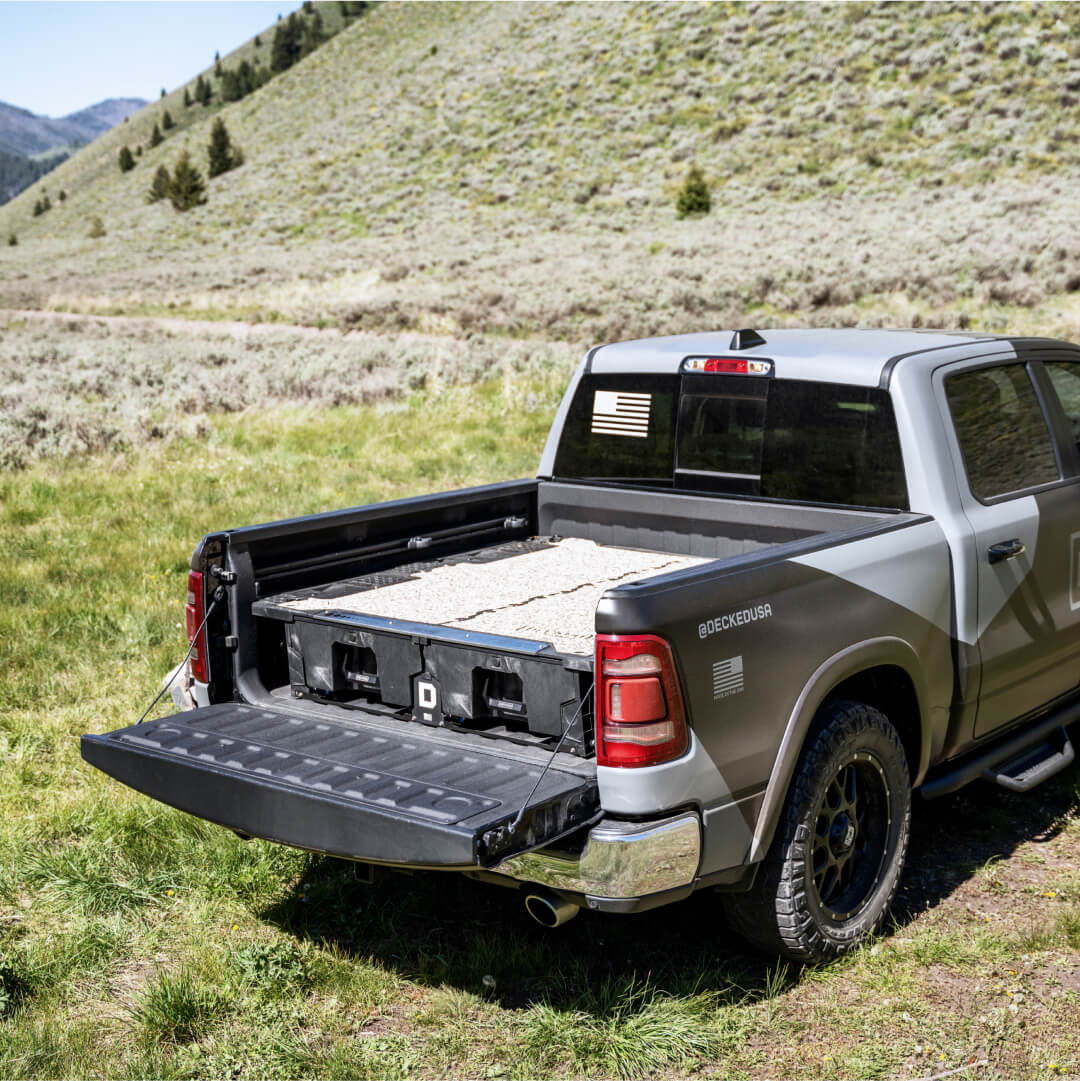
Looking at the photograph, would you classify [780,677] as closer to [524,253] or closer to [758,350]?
[758,350]

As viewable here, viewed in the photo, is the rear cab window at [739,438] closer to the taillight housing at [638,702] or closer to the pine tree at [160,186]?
the taillight housing at [638,702]

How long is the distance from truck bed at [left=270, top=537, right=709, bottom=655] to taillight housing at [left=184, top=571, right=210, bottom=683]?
302 mm

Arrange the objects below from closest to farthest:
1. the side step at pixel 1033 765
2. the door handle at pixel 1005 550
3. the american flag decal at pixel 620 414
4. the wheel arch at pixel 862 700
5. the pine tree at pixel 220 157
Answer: the wheel arch at pixel 862 700
the door handle at pixel 1005 550
the side step at pixel 1033 765
the american flag decal at pixel 620 414
the pine tree at pixel 220 157

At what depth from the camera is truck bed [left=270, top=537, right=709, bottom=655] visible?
164 inches

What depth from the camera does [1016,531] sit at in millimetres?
4441

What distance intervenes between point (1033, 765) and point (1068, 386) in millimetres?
1637

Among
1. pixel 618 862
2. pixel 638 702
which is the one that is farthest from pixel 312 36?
pixel 618 862

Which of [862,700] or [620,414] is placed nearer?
[862,700]

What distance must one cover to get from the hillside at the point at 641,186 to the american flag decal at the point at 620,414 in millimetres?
17773

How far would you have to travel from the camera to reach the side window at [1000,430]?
14.5 feet

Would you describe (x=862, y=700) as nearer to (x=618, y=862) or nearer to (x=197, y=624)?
(x=618, y=862)

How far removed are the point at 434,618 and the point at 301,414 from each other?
11.1m

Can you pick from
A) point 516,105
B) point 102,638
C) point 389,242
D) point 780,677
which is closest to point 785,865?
point 780,677

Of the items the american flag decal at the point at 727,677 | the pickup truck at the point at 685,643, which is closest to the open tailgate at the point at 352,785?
the pickup truck at the point at 685,643
